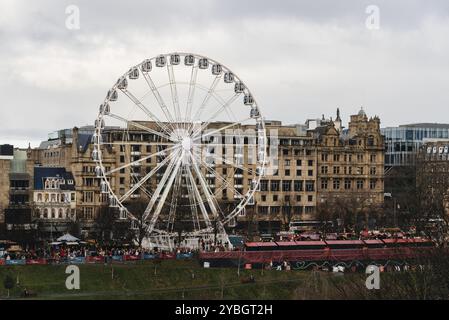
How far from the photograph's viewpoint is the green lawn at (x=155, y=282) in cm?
7169

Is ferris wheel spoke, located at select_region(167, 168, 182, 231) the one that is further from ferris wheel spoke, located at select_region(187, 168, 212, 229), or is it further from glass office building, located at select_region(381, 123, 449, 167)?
glass office building, located at select_region(381, 123, 449, 167)

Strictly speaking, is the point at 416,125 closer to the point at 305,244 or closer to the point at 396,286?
the point at 305,244

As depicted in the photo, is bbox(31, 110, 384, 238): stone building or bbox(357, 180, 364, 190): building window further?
bbox(357, 180, 364, 190): building window

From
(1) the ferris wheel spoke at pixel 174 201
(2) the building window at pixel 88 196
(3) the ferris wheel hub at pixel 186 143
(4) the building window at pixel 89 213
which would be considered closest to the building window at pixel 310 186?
(2) the building window at pixel 88 196

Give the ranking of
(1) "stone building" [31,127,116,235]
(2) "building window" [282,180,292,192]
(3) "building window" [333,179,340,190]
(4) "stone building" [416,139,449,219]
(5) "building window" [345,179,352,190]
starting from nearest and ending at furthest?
1. (4) "stone building" [416,139,449,219]
2. (1) "stone building" [31,127,116,235]
3. (2) "building window" [282,180,292,192]
4. (3) "building window" [333,179,340,190]
5. (5) "building window" [345,179,352,190]

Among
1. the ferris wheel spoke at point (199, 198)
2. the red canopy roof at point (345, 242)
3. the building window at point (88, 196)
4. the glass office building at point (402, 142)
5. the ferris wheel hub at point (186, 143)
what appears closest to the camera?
the red canopy roof at point (345, 242)

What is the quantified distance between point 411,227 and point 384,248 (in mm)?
22628

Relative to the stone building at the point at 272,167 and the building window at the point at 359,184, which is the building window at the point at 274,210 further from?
the building window at the point at 359,184

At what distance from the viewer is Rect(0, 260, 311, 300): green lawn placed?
235ft

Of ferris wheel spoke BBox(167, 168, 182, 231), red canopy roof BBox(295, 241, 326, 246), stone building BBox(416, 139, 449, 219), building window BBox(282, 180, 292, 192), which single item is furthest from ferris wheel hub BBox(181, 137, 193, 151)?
building window BBox(282, 180, 292, 192)

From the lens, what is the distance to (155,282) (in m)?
77.2

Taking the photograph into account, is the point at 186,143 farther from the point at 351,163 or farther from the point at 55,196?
the point at 351,163

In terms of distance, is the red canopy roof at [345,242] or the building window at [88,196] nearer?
the red canopy roof at [345,242]
